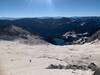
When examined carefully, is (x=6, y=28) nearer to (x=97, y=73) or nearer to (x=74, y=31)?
(x=74, y=31)

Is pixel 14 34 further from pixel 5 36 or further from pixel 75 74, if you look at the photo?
pixel 75 74

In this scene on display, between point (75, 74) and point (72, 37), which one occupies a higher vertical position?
point (75, 74)

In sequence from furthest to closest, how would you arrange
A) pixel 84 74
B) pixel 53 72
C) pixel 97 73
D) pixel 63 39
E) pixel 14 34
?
pixel 63 39 < pixel 14 34 < pixel 53 72 < pixel 84 74 < pixel 97 73

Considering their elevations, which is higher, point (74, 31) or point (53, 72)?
A: point (53, 72)

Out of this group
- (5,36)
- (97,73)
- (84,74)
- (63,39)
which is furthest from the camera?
(63,39)

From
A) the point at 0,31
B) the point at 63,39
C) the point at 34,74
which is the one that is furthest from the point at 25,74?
the point at 63,39

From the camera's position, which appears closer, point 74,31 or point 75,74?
point 75,74

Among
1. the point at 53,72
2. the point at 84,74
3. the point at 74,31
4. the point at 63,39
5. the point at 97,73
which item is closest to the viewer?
the point at 97,73

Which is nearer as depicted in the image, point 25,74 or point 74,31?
point 25,74

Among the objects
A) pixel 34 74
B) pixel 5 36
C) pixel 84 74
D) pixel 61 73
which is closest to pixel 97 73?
pixel 84 74

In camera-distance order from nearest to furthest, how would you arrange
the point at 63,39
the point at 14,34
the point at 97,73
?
the point at 97,73 → the point at 14,34 → the point at 63,39
